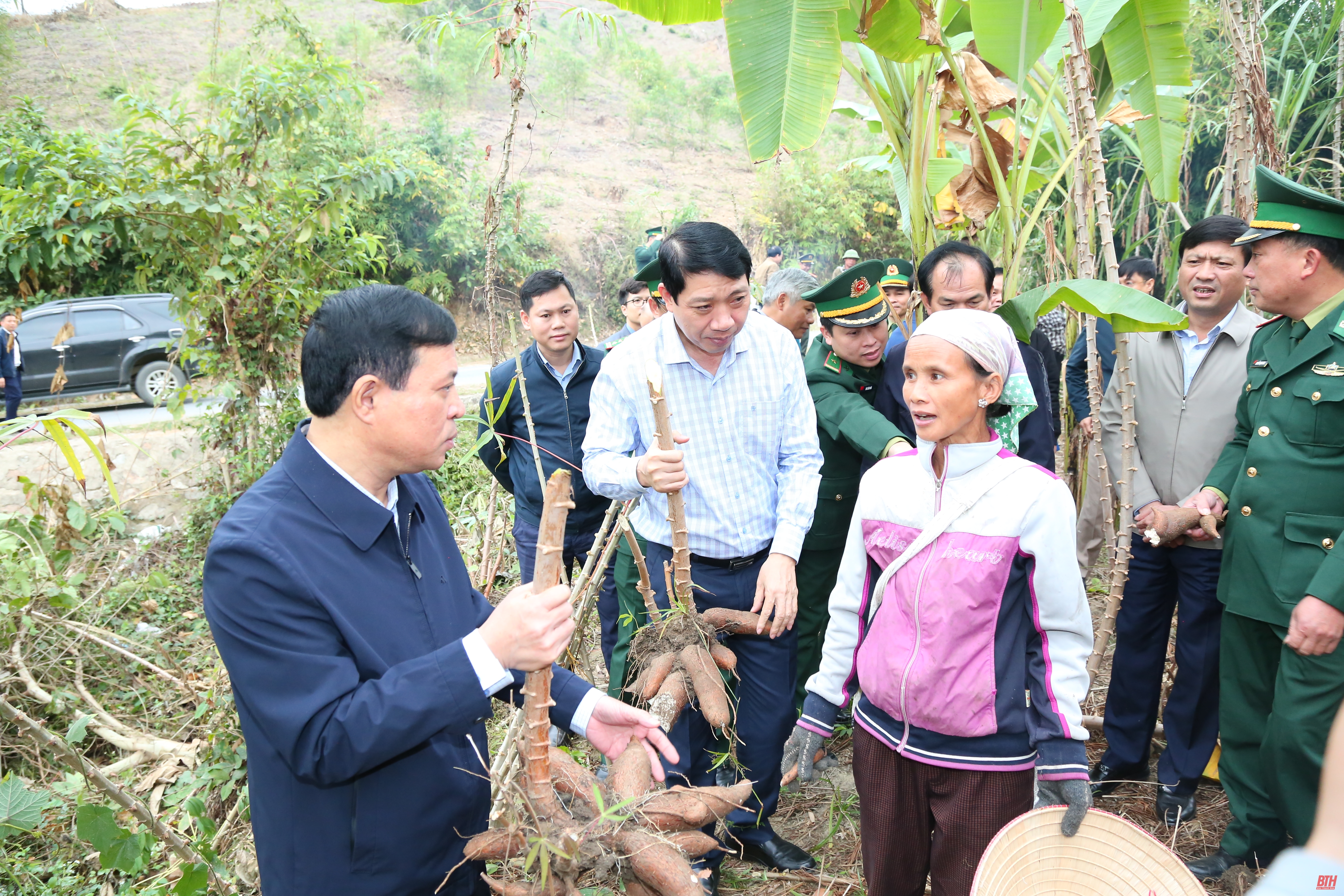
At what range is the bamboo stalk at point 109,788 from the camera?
2.23m

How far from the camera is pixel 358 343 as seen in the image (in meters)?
1.35

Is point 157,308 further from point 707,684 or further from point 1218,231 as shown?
point 1218,231

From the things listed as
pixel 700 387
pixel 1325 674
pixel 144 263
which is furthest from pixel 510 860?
A: pixel 144 263

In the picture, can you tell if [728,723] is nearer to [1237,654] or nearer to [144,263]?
[1237,654]

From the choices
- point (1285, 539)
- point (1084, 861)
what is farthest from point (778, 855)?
point (1285, 539)

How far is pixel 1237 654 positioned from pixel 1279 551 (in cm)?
39

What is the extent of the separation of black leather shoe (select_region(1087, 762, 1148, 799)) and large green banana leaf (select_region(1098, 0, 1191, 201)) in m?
2.54

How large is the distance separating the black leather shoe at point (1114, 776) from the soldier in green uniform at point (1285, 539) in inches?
17.4

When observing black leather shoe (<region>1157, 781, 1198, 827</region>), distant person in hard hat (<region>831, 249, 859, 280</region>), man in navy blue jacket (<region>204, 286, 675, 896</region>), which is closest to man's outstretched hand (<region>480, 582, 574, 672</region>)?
man in navy blue jacket (<region>204, 286, 675, 896</region>)

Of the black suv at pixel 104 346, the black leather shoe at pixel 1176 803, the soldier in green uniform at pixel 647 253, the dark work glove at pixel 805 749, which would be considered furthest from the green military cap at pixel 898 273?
the black suv at pixel 104 346

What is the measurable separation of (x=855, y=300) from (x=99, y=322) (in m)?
11.2

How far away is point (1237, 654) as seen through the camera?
2543mm

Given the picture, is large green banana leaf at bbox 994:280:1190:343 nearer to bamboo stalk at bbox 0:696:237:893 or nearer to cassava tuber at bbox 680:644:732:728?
cassava tuber at bbox 680:644:732:728

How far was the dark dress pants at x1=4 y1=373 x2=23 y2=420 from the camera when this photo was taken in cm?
894
